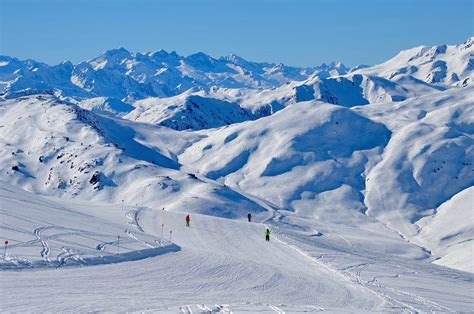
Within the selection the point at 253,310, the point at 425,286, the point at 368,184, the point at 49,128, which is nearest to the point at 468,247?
the point at 368,184

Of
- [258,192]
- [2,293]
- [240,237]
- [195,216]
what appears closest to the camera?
[2,293]

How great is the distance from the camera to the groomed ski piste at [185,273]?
32.4 m

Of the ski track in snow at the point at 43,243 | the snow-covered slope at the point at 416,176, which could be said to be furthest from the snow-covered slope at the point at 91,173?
the ski track in snow at the point at 43,243

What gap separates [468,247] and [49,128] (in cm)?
12028

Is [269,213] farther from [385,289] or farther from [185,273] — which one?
[185,273]

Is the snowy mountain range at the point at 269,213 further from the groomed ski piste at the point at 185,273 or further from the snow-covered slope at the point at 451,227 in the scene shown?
the snow-covered slope at the point at 451,227

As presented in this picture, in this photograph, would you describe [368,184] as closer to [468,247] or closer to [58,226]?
[468,247]

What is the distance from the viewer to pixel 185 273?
40188 mm

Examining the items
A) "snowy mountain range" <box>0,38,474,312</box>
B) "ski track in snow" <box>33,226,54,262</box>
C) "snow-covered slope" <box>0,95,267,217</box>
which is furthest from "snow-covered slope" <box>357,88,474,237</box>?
"ski track in snow" <box>33,226,54,262</box>

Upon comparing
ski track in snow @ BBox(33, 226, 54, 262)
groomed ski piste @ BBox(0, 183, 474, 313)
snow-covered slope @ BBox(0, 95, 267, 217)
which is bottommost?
groomed ski piste @ BBox(0, 183, 474, 313)

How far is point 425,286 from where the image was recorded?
153 feet

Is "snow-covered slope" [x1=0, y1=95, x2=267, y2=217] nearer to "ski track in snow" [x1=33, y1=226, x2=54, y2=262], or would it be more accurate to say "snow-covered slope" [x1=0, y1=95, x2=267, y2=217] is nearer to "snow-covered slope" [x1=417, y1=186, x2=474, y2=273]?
"snow-covered slope" [x1=417, y1=186, x2=474, y2=273]

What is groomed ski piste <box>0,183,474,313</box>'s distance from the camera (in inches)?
1276

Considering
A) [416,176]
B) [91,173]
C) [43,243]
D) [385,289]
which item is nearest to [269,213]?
[91,173]
